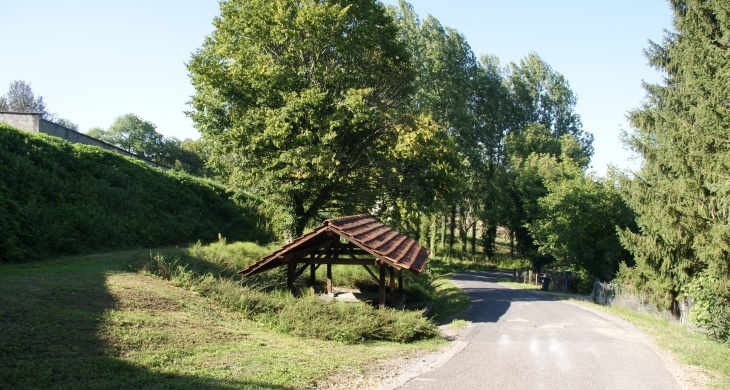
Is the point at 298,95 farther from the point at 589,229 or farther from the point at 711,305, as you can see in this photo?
the point at 589,229

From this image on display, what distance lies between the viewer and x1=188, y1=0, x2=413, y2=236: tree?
20.7 m

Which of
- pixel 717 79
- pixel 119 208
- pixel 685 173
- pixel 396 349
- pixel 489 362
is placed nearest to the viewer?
pixel 489 362

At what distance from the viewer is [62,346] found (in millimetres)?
7477

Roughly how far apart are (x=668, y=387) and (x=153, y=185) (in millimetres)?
23058

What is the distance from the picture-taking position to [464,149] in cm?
5088

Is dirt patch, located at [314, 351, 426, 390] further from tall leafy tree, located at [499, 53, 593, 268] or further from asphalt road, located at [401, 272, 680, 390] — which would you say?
tall leafy tree, located at [499, 53, 593, 268]

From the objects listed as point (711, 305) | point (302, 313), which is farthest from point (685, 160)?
point (302, 313)

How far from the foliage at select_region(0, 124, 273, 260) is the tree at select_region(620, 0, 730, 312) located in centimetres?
1881

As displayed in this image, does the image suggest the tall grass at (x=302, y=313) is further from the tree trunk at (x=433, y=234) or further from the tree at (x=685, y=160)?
the tree trunk at (x=433, y=234)

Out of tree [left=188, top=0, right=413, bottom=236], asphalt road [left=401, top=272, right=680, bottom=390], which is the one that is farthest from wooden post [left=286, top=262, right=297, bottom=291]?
tree [left=188, top=0, right=413, bottom=236]

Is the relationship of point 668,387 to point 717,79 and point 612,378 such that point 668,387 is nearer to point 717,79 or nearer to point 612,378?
point 612,378

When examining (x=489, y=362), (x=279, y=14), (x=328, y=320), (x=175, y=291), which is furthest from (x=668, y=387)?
(x=279, y=14)

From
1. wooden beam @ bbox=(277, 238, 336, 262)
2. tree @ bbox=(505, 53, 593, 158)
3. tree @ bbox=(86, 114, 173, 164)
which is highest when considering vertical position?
tree @ bbox=(505, 53, 593, 158)

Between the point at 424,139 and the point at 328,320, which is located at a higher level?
the point at 424,139
